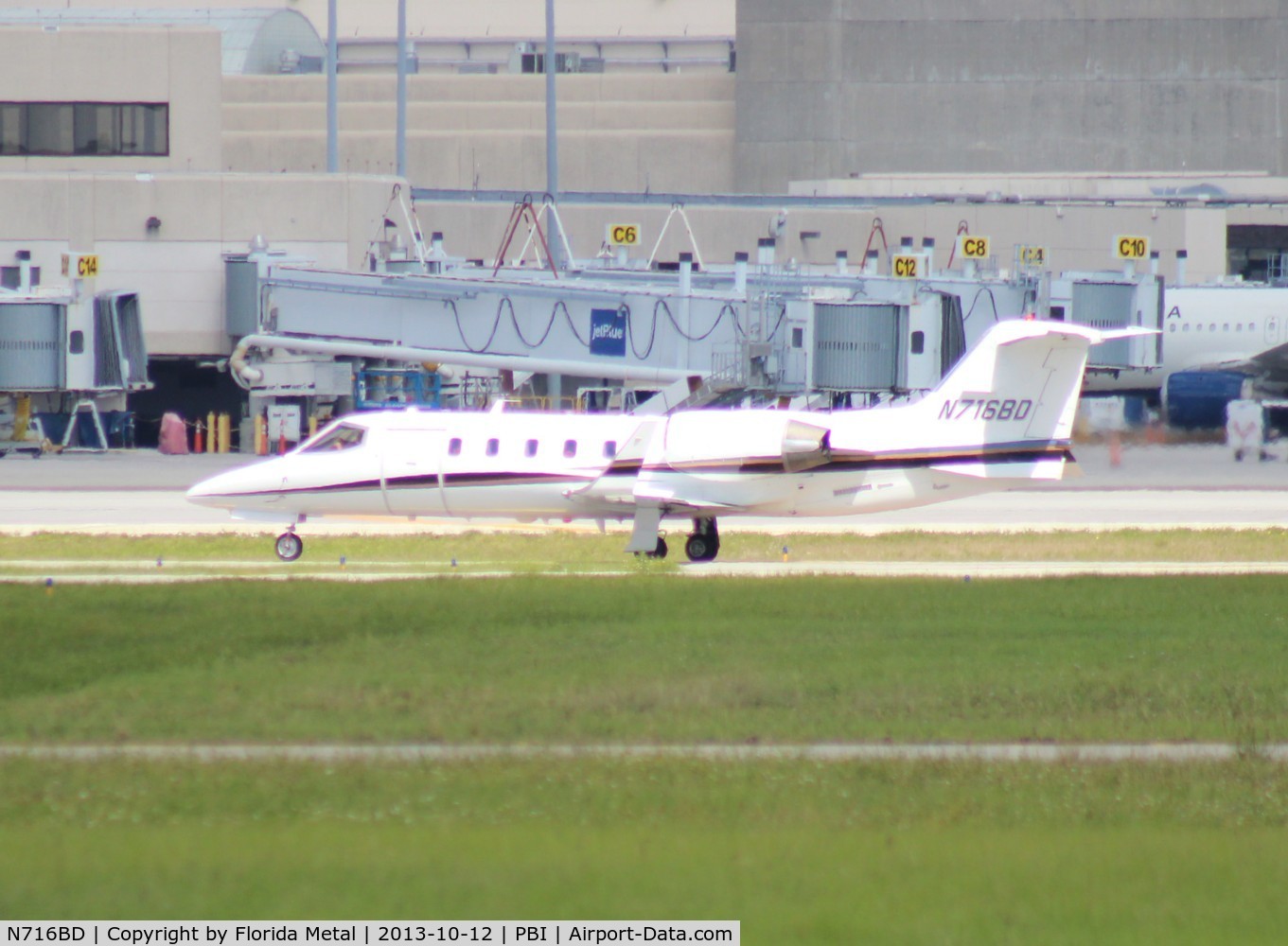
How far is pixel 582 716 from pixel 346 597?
836cm

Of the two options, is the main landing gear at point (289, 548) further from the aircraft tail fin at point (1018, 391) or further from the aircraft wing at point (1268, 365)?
the aircraft wing at point (1268, 365)

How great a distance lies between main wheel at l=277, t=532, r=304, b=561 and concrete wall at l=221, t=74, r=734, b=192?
7072 centimetres

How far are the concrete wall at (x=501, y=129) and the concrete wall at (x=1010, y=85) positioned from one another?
483 cm

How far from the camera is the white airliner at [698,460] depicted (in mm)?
29766

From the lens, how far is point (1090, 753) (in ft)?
45.1

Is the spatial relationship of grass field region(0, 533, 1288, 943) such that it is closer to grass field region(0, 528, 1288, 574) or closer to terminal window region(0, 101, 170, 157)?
grass field region(0, 528, 1288, 574)

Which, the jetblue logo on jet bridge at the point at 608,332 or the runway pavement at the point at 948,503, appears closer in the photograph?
the runway pavement at the point at 948,503

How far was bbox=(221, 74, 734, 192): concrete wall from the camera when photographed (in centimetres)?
10156

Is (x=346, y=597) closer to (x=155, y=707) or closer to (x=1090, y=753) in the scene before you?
(x=155, y=707)

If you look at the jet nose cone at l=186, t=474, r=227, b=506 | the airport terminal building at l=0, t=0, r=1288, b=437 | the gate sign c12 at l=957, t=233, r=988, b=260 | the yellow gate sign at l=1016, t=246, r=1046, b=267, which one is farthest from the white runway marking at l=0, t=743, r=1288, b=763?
the airport terminal building at l=0, t=0, r=1288, b=437

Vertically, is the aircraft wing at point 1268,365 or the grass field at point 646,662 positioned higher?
the aircraft wing at point 1268,365

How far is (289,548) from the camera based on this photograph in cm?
3069

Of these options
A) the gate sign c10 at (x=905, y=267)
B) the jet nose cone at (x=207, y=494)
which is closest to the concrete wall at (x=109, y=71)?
the gate sign c10 at (x=905, y=267)

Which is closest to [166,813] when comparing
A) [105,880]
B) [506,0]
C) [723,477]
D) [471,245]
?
[105,880]
